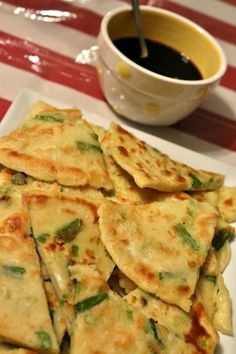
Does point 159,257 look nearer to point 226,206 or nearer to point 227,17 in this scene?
point 226,206

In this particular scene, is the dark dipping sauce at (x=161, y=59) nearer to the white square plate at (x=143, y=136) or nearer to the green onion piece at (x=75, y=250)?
the white square plate at (x=143, y=136)

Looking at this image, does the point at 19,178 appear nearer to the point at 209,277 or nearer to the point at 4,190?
the point at 4,190

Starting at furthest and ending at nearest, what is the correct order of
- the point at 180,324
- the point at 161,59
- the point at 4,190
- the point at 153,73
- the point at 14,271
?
the point at 161,59 → the point at 153,73 → the point at 4,190 → the point at 180,324 → the point at 14,271

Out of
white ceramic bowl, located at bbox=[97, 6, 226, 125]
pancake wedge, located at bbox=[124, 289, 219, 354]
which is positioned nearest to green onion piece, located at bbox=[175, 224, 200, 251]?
pancake wedge, located at bbox=[124, 289, 219, 354]

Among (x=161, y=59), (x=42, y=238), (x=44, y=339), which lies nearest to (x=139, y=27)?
(x=161, y=59)

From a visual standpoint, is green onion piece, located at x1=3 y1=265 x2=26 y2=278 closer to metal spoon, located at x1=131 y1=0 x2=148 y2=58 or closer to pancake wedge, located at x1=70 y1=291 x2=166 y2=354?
pancake wedge, located at x1=70 y1=291 x2=166 y2=354

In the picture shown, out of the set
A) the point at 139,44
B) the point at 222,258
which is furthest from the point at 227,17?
the point at 222,258
